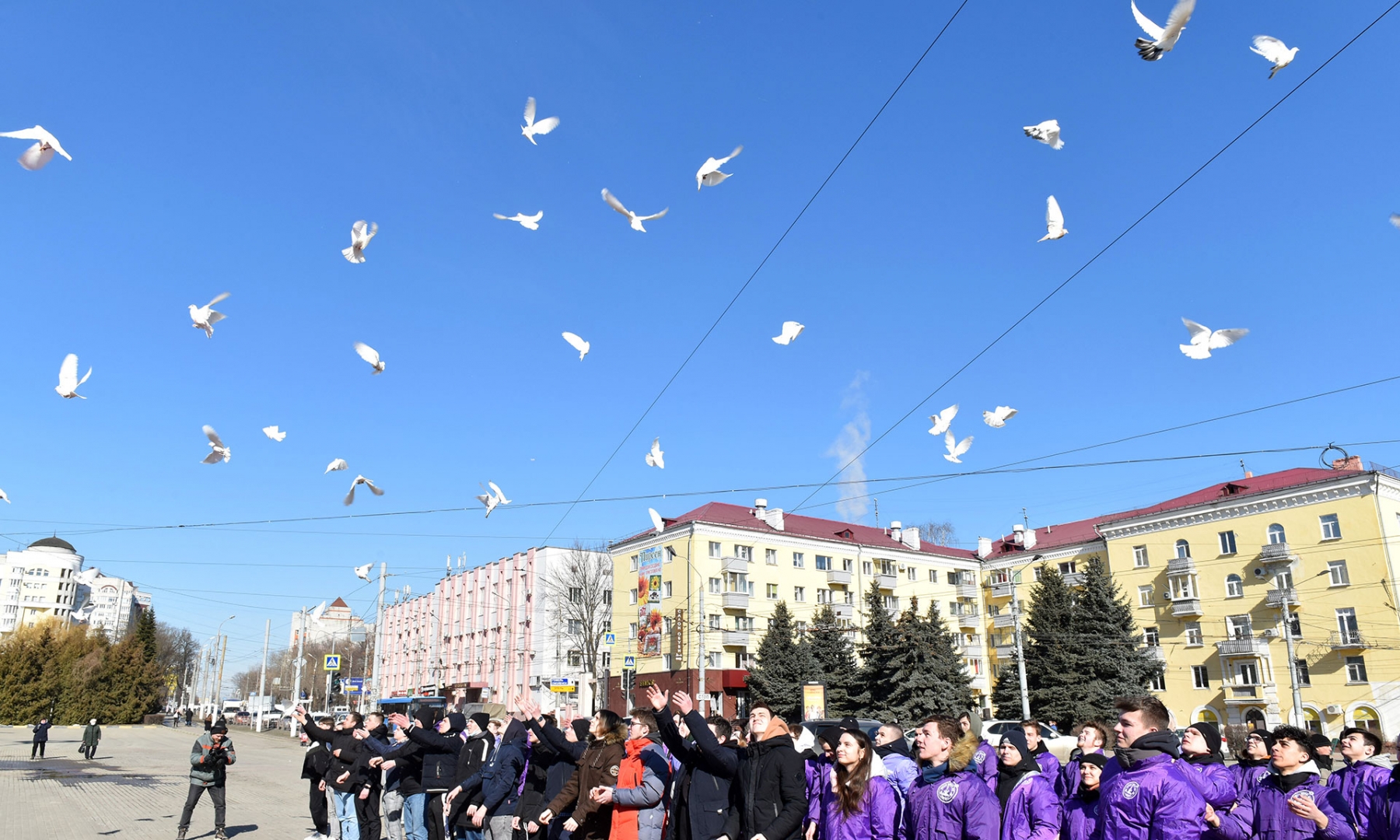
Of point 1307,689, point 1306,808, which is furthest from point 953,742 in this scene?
point 1307,689

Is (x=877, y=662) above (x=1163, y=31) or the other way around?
the other way around

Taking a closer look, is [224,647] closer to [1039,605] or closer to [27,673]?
[27,673]

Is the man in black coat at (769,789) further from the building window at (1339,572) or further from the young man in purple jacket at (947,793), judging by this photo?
the building window at (1339,572)

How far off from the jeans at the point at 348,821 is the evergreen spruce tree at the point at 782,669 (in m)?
38.7

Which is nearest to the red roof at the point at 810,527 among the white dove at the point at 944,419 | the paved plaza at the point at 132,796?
the paved plaza at the point at 132,796

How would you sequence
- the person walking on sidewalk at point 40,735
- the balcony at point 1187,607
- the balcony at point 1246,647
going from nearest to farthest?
the person walking on sidewalk at point 40,735, the balcony at point 1246,647, the balcony at point 1187,607

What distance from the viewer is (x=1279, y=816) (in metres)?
6.25

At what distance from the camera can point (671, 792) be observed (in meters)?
7.59

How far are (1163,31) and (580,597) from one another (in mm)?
59398

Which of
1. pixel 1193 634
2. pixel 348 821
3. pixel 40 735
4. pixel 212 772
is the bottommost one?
pixel 40 735

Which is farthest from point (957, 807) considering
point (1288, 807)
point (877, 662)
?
point (877, 662)

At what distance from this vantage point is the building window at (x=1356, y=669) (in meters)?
43.3

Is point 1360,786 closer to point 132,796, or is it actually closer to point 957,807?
point 957,807

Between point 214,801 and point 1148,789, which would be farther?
point 214,801
